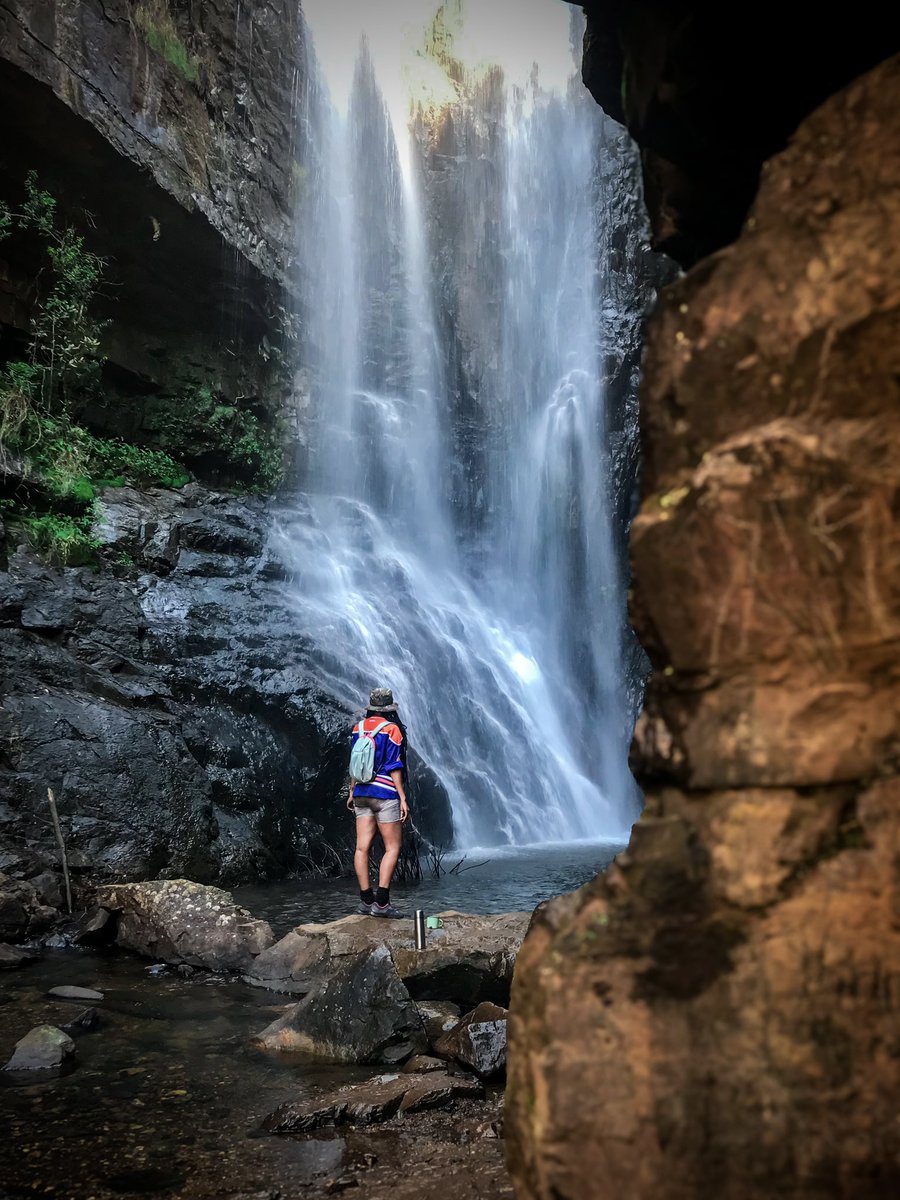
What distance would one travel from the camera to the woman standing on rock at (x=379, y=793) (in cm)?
638

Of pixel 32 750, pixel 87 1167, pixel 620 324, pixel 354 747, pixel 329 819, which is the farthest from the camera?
pixel 620 324

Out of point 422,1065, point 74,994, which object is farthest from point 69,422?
point 422,1065

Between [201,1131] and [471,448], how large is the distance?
2344 centimetres

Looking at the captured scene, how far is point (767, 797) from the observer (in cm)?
170

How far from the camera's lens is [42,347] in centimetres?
1348

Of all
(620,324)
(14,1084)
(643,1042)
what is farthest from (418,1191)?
(620,324)

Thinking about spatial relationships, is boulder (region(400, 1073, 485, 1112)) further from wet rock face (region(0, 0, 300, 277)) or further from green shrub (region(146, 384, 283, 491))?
green shrub (region(146, 384, 283, 491))

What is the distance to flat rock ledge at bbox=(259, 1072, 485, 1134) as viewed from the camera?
126 inches

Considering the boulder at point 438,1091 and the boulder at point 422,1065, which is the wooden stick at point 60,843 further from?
the boulder at point 438,1091

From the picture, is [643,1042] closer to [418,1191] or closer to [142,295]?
[418,1191]

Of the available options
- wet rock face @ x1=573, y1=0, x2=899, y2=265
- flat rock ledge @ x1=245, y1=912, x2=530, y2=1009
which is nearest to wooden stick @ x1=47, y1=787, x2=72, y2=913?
flat rock ledge @ x1=245, y1=912, x2=530, y2=1009

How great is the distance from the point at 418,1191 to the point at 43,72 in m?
14.6

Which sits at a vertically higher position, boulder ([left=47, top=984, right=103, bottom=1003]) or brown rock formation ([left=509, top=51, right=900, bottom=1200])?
brown rock formation ([left=509, top=51, right=900, bottom=1200])

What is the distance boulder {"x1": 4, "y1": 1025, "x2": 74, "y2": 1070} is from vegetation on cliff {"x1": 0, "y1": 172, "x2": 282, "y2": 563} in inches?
330
